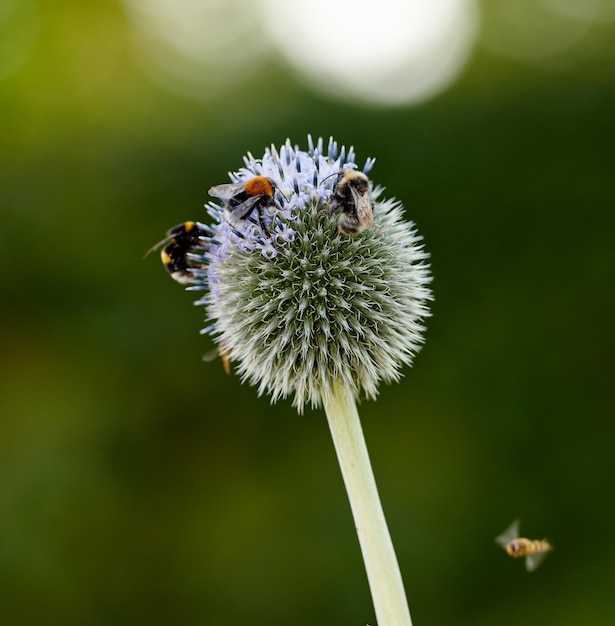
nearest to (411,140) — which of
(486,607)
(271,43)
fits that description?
(271,43)

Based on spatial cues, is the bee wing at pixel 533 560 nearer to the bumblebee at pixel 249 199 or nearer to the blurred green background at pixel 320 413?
the bumblebee at pixel 249 199

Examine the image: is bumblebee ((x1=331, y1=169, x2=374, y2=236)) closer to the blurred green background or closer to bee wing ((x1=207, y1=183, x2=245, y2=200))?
bee wing ((x1=207, y1=183, x2=245, y2=200))

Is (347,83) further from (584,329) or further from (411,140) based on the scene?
(584,329)

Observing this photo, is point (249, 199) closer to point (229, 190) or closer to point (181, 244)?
point (229, 190)

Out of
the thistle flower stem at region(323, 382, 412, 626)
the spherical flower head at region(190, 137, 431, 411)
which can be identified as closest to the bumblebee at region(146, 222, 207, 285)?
the spherical flower head at region(190, 137, 431, 411)

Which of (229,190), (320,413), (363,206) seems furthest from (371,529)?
(320,413)

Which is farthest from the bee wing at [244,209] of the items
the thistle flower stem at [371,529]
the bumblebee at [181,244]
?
the thistle flower stem at [371,529]
